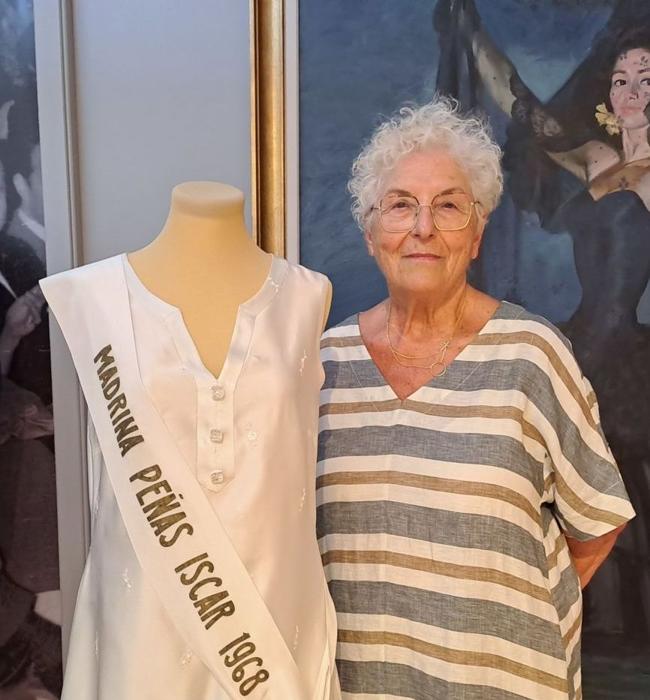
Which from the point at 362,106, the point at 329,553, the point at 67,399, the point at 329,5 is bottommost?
the point at 329,553

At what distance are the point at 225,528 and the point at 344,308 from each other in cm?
55

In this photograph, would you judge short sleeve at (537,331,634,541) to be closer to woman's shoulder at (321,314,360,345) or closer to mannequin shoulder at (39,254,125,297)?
woman's shoulder at (321,314,360,345)

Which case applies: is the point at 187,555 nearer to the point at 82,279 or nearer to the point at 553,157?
the point at 82,279

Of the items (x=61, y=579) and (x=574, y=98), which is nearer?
(x=574, y=98)

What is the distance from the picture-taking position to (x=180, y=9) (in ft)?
4.29

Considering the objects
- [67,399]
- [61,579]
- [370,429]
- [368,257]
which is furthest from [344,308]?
[61,579]

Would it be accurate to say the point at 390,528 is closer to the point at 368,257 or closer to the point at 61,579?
the point at 368,257

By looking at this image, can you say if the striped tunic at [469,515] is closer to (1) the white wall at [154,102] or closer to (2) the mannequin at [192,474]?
(2) the mannequin at [192,474]

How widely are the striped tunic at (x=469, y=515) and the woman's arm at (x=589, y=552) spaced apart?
4 cm

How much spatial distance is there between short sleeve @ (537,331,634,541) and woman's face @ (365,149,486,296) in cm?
23

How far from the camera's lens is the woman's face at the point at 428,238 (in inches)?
46.6

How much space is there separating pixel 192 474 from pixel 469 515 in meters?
0.48

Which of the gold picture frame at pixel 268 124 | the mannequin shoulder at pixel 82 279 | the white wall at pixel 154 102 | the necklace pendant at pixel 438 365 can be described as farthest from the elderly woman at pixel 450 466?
the mannequin shoulder at pixel 82 279

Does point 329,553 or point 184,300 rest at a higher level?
point 184,300
